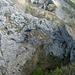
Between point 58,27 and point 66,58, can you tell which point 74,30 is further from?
point 66,58

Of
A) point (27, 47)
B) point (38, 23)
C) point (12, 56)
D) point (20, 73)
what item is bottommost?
point (20, 73)

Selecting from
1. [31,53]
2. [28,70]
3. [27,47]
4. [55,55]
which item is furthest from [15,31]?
[55,55]

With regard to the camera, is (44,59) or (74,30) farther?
(44,59)

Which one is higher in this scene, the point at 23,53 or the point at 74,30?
the point at 74,30

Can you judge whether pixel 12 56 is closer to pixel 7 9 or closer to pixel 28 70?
pixel 28 70

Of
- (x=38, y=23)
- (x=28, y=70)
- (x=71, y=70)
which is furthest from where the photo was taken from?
(x=38, y=23)

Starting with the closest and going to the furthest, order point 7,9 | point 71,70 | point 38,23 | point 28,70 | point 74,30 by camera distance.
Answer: point 71,70 → point 74,30 → point 28,70 → point 38,23 → point 7,9

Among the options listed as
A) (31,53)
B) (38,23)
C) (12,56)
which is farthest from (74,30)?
(12,56)
